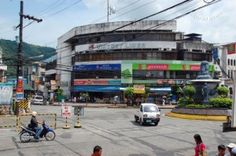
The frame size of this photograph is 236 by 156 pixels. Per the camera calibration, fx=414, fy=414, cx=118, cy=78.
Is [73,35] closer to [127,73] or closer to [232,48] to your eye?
[127,73]

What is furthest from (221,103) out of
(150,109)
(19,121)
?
(19,121)

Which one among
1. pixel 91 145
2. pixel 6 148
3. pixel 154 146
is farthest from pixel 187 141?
pixel 6 148

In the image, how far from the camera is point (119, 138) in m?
23.2

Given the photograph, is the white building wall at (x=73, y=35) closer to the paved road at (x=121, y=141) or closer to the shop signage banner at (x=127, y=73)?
the shop signage banner at (x=127, y=73)

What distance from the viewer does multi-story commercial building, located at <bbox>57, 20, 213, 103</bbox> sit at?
75.4m

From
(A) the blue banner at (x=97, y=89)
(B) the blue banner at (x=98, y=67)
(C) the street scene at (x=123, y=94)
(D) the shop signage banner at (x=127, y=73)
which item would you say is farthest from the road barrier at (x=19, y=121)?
(B) the blue banner at (x=98, y=67)

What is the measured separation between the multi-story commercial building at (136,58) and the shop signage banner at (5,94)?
34175mm

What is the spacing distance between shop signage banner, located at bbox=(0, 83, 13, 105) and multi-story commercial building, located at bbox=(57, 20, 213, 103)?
34.2 meters

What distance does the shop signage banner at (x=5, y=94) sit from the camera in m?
41.3

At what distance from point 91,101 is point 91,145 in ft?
191

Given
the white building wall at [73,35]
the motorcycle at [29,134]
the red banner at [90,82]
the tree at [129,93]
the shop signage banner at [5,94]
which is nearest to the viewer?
the motorcycle at [29,134]

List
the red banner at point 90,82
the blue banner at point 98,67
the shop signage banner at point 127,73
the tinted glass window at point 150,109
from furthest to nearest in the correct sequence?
the red banner at point 90,82 < the blue banner at point 98,67 < the shop signage banner at point 127,73 < the tinted glass window at point 150,109

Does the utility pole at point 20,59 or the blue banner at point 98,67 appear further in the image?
the blue banner at point 98,67

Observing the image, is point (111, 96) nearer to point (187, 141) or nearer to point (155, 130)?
point (155, 130)
